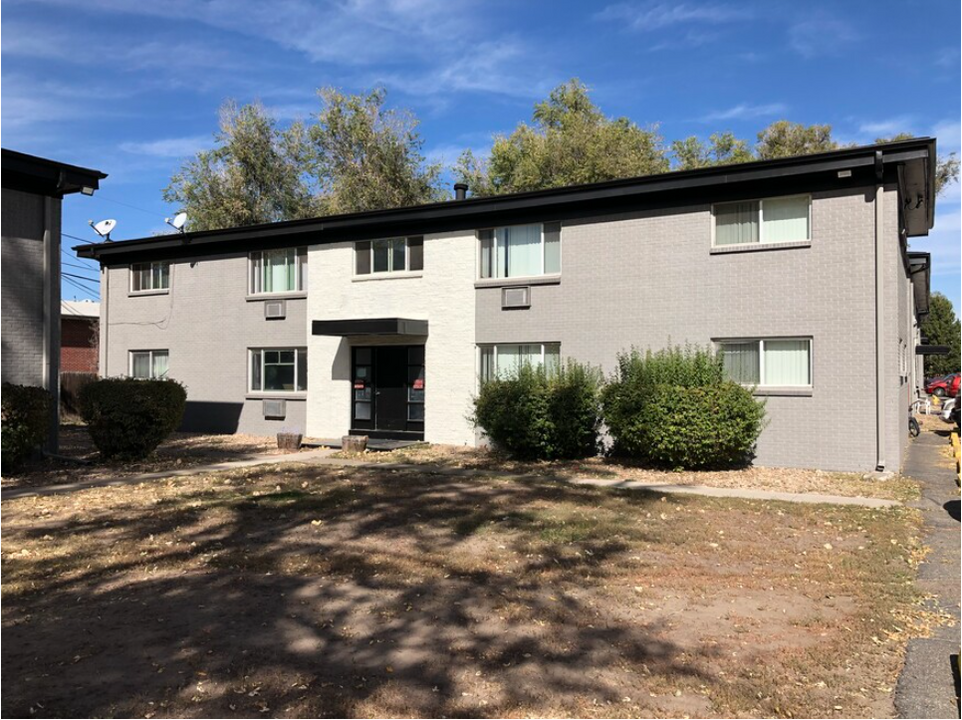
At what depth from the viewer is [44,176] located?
44.7 feet

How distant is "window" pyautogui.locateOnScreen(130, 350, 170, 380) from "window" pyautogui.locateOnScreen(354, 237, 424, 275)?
24.0ft

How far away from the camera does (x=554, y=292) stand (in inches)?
648

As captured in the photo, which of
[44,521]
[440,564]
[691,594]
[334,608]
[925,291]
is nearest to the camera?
[334,608]

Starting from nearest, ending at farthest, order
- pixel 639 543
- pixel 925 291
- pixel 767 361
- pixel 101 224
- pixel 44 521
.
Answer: pixel 639 543
pixel 44 521
pixel 767 361
pixel 101 224
pixel 925 291

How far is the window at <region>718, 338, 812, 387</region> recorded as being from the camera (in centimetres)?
1389

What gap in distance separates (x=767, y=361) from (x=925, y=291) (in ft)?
61.1

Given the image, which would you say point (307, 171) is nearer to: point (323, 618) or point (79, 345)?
point (79, 345)

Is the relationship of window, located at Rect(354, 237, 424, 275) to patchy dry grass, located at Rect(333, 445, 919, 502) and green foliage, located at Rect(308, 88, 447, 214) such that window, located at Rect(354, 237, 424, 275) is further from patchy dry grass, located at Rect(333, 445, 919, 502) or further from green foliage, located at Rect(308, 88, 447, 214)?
green foliage, located at Rect(308, 88, 447, 214)

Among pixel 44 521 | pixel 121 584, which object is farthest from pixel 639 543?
pixel 44 521

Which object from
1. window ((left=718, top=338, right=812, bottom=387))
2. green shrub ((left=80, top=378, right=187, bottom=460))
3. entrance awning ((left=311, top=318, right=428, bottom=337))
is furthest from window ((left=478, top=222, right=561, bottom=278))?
green shrub ((left=80, top=378, right=187, bottom=460))

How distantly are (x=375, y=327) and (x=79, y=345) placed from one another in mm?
27282

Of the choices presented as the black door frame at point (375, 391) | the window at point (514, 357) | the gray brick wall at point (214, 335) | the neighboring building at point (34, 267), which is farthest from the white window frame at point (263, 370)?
the neighboring building at point (34, 267)

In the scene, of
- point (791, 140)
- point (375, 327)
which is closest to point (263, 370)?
point (375, 327)

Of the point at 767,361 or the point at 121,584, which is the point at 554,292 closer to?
the point at 767,361
